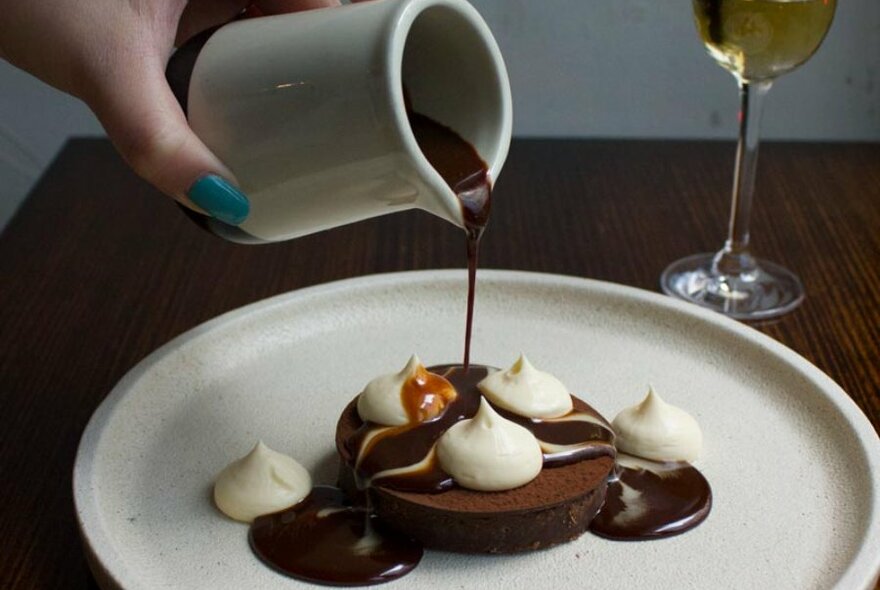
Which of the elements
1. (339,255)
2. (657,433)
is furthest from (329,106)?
(339,255)

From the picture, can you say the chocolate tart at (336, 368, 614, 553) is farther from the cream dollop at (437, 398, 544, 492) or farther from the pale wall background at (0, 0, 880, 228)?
the pale wall background at (0, 0, 880, 228)

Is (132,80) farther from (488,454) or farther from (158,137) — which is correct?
(488,454)

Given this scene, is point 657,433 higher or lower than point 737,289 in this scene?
higher

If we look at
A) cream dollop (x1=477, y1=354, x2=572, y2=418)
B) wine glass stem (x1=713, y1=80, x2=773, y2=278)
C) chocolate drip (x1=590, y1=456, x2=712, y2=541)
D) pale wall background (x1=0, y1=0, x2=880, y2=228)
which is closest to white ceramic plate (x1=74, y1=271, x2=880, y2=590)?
chocolate drip (x1=590, y1=456, x2=712, y2=541)

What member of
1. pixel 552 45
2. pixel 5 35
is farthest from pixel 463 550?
pixel 552 45

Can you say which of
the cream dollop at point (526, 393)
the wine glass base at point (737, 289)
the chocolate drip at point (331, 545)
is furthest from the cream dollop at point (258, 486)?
the wine glass base at point (737, 289)

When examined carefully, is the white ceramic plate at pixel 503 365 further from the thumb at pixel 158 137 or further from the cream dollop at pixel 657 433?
the thumb at pixel 158 137
